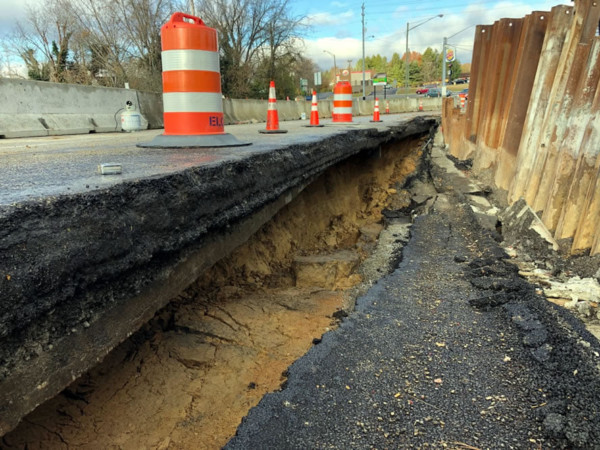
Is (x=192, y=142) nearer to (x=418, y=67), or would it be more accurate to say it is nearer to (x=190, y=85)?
(x=190, y=85)

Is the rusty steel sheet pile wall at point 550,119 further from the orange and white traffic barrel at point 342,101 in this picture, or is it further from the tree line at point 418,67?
the tree line at point 418,67

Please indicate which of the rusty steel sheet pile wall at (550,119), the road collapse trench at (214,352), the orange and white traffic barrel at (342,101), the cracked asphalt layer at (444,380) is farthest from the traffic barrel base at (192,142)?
the orange and white traffic barrel at (342,101)

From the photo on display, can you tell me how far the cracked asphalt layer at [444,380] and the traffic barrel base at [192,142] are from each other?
5.45 ft

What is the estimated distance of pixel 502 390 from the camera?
6.33ft

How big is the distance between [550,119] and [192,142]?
3507 mm

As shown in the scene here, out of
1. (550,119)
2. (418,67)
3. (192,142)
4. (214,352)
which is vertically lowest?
(214,352)

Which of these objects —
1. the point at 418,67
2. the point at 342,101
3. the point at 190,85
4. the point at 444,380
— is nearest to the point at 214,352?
the point at 444,380

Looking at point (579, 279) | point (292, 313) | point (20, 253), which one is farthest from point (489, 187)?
point (20, 253)

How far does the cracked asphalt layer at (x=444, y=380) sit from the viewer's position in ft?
5.52

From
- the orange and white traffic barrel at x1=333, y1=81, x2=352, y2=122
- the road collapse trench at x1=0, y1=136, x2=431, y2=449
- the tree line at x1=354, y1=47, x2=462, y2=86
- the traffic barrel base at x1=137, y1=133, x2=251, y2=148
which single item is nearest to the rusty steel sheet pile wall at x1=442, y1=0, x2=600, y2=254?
the road collapse trench at x1=0, y1=136, x2=431, y2=449

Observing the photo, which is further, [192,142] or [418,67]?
[418,67]

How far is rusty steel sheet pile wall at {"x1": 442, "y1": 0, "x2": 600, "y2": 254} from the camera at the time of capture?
346 centimetres

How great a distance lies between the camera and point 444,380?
A: 2.03m

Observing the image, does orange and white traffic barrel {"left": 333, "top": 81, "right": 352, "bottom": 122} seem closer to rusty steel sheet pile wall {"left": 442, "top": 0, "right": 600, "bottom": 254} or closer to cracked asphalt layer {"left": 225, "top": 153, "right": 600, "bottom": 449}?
rusty steel sheet pile wall {"left": 442, "top": 0, "right": 600, "bottom": 254}
